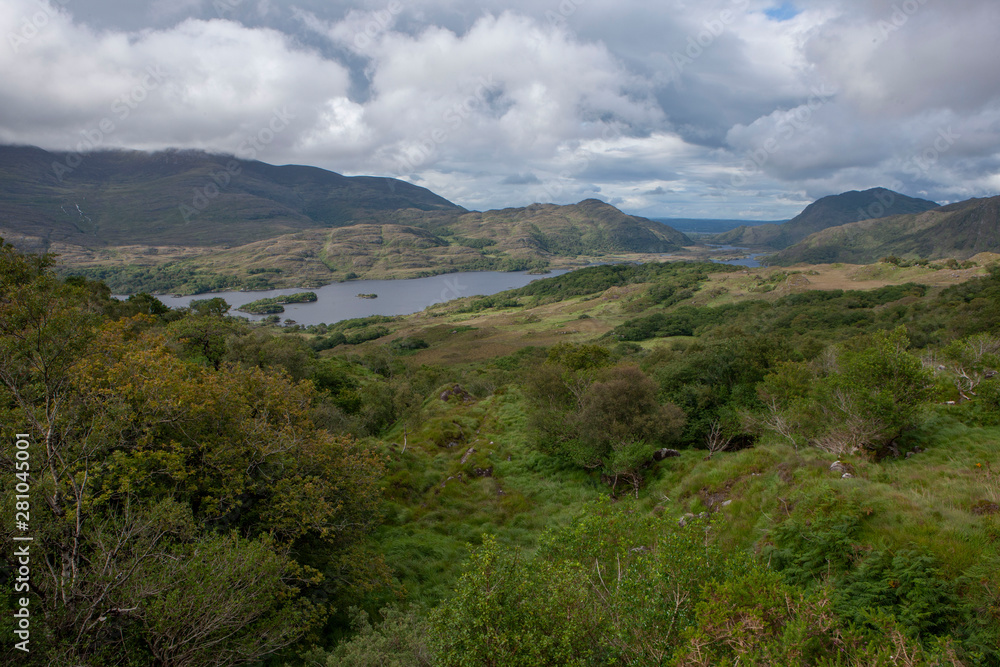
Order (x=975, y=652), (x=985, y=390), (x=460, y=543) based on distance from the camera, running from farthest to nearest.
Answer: (x=460, y=543), (x=985, y=390), (x=975, y=652)

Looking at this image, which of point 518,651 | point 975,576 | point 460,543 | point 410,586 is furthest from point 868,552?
point 460,543

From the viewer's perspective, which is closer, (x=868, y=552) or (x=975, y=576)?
(x=975, y=576)

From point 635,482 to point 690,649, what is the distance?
53.9 ft

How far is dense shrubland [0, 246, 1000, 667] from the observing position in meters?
7.05

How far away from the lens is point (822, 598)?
250 inches

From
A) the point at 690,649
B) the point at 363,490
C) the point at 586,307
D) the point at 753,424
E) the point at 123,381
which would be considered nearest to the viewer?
the point at 690,649

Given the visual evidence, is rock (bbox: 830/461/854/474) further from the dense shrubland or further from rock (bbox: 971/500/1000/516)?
rock (bbox: 971/500/1000/516)

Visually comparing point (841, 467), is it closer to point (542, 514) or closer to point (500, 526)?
point (542, 514)

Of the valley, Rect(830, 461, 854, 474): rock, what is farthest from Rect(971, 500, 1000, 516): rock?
Rect(830, 461, 854, 474): rock

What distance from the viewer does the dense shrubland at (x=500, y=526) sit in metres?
7.05

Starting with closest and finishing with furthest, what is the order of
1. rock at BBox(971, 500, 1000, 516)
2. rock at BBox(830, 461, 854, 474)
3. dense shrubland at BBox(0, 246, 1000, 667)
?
dense shrubland at BBox(0, 246, 1000, 667)
rock at BBox(971, 500, 1000, 516)
rock at BBox(830, 461, 854, 474)

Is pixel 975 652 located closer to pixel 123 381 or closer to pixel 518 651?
pixel 518 651

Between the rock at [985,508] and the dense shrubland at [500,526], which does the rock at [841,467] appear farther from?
the rock at [985,508]

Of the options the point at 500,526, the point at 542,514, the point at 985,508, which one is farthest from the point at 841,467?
the point at 500,526
